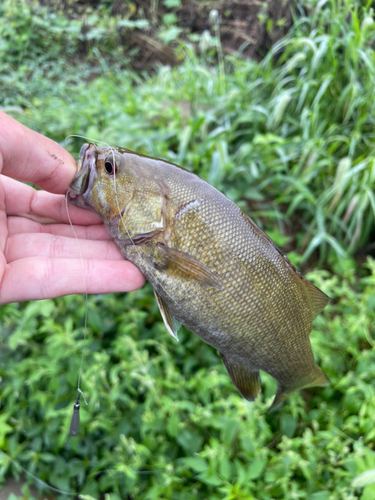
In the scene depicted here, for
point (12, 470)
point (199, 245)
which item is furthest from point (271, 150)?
point (12, 470)

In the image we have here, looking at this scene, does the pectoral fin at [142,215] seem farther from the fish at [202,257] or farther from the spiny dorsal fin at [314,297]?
the spiny dorsal fin at [314,297]

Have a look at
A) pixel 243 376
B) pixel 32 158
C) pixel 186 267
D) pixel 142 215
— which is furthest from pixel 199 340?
pixel 32 158

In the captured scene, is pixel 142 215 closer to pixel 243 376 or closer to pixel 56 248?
pixel 56 248

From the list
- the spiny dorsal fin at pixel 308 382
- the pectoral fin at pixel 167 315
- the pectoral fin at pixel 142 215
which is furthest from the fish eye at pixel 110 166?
the spiny dorsal fin at pixel 308 382

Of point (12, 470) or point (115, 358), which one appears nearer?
point (12, 470)

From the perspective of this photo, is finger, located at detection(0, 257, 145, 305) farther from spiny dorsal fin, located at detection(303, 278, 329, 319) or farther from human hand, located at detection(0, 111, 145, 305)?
spiny dorsal fin, located at detection(303, 278, 329, 319)

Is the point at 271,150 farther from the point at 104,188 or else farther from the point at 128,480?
the point at 128,480

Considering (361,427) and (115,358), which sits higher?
(361,427)
